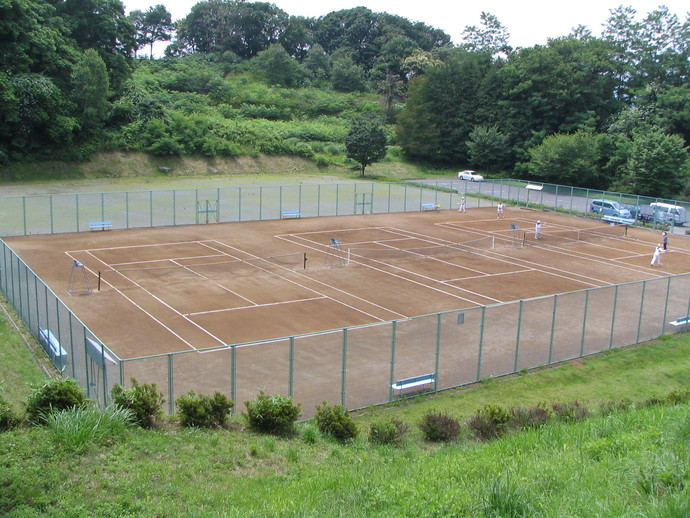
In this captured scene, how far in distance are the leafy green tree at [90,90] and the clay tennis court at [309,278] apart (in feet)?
93.6

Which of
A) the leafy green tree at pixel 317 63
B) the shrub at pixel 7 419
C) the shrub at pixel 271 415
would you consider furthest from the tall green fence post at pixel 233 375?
the leafy green tree at pixel 317 63

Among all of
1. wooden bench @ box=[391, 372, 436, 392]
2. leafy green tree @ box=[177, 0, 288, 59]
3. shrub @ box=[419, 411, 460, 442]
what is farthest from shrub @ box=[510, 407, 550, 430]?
leafy green tree @ box=[177, 0, 288, 59]

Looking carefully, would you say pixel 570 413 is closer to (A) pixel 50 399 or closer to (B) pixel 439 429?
(B) pixel 439 429

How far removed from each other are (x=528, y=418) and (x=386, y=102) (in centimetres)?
9977

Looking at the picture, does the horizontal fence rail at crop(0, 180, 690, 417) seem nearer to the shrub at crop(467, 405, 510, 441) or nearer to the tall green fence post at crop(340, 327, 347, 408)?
the tall green fence post at crop(340, 327, 347, 408)

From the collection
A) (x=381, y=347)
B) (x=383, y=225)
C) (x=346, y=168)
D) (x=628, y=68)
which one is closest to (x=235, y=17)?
(x=346, y=168)

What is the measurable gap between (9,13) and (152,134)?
17.2 m

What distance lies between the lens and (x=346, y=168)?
262ft

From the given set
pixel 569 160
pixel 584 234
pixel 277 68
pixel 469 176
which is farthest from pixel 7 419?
pixel 277 68

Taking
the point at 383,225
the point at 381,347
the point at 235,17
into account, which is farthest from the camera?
the point at 235,17

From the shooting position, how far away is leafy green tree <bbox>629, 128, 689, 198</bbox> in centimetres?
6419

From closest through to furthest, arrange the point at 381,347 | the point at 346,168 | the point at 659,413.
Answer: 1. the point at 659,413
2. the point at 381,347
3. the point at 346,168

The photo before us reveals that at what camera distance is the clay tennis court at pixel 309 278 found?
61.3ft

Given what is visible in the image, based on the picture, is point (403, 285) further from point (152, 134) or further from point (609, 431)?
point (152, 134)
